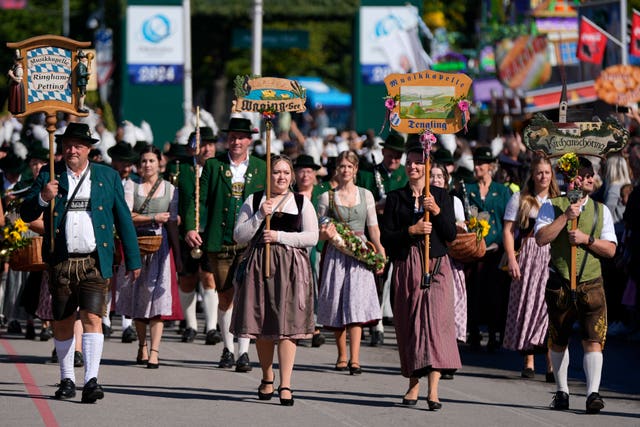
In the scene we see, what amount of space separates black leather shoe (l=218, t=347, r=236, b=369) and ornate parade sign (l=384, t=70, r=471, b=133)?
2875mm

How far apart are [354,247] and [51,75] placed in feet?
11.2

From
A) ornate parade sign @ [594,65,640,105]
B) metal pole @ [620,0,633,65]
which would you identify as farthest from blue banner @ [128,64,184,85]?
ornate parade sign @ [594,65,640,105]

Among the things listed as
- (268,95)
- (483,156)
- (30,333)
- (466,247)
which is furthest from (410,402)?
(30,333)

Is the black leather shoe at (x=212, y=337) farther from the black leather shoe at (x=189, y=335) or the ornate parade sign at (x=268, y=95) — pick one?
the ornate parade sign at (x=268, y=95)

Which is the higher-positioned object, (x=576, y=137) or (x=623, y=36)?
(x=623, y=36)

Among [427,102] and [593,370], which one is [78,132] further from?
[593,370]

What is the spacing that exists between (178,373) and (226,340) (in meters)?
0.65

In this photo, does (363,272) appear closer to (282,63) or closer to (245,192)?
(245,192)

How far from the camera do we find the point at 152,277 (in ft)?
46.9

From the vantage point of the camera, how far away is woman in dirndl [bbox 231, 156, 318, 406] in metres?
11.6

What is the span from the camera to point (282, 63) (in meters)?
61.8

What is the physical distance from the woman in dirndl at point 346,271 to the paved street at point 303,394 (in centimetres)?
46

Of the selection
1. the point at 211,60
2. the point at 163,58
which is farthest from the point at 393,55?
the point at 211,60

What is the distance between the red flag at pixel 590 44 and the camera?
2883cm
